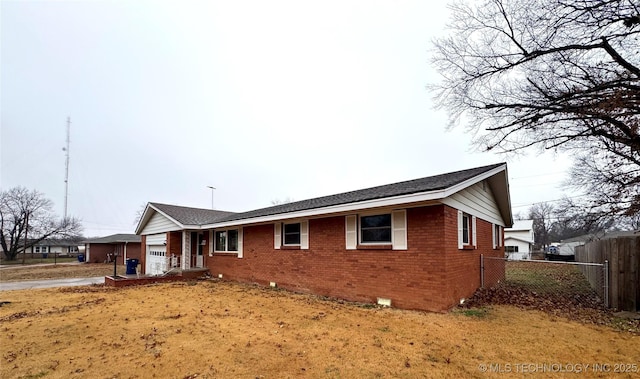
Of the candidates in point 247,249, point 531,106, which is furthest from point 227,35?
point 531,106

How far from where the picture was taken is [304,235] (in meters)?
10.6

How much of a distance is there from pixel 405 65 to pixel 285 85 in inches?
245

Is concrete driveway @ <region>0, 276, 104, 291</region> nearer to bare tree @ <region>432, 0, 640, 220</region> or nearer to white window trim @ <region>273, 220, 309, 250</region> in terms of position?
white window trim @ <region>273, 220, 309, 250</region>

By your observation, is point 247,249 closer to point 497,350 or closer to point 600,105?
point 497,350

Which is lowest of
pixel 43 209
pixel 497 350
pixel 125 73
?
pixel 497 350

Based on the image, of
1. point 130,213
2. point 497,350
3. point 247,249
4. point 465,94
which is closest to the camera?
point 497,350

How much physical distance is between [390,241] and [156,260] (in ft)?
52.6

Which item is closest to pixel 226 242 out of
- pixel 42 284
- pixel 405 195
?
pixel 42 284

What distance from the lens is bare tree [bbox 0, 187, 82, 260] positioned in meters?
44.3

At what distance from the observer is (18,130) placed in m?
20.9

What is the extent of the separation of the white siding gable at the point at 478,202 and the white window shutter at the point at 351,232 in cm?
260

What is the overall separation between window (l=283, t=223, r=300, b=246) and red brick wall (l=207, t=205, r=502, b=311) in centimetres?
37

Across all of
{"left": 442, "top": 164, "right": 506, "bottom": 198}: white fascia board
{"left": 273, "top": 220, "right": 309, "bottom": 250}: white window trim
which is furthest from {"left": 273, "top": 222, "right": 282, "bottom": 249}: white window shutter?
{"left": 442, "top": 164, "right": 506, "bottom": 198}: white fascia board

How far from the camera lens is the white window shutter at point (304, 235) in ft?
34.2
